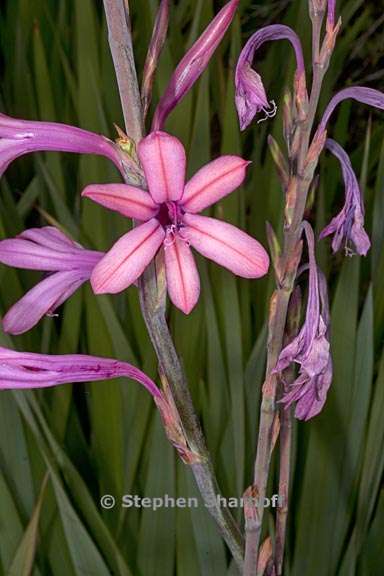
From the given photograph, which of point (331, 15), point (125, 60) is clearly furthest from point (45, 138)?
point (331, 15)

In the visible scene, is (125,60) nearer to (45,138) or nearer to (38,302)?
(45,138)

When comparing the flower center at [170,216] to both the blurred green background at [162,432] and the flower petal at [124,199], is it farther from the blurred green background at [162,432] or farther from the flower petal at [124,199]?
the blurred green background at [162,432]

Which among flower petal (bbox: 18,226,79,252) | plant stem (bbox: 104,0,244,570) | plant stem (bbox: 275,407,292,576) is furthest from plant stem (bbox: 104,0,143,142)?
plant stem (bbox: 275,407,292,576)

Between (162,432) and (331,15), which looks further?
(162,432)

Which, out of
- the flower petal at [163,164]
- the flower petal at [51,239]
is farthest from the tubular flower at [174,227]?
the flower petal at [51,239]

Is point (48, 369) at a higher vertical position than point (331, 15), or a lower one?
lower

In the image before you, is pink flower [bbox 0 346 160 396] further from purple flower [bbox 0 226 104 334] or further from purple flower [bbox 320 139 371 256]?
purple flower [bbox 320 139 371 256]
